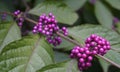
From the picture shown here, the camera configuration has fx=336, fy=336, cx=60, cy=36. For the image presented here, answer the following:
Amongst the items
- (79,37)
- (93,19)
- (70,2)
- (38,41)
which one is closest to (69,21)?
(79,37)

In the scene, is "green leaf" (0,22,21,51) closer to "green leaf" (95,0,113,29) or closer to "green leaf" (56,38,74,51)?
"green leaf" (56,38,74,51)

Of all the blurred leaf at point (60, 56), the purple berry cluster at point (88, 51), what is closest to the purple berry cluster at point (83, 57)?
the purple berry cluster at point (88, 51)

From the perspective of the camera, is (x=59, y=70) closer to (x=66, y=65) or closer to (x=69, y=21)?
(x=66, y=65)

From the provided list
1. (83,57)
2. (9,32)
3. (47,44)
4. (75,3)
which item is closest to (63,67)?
(83,57)

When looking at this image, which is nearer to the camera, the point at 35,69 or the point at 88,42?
the point at 35,69

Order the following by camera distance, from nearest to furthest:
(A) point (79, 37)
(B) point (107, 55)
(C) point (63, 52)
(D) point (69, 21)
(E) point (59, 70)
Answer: (E) point (59, 70), (B) point (107, 55), (A) point (79, 37), (D) point (69, 21), (C) point (63, 52)

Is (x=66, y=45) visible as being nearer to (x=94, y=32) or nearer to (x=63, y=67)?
(x=94, y=32)
